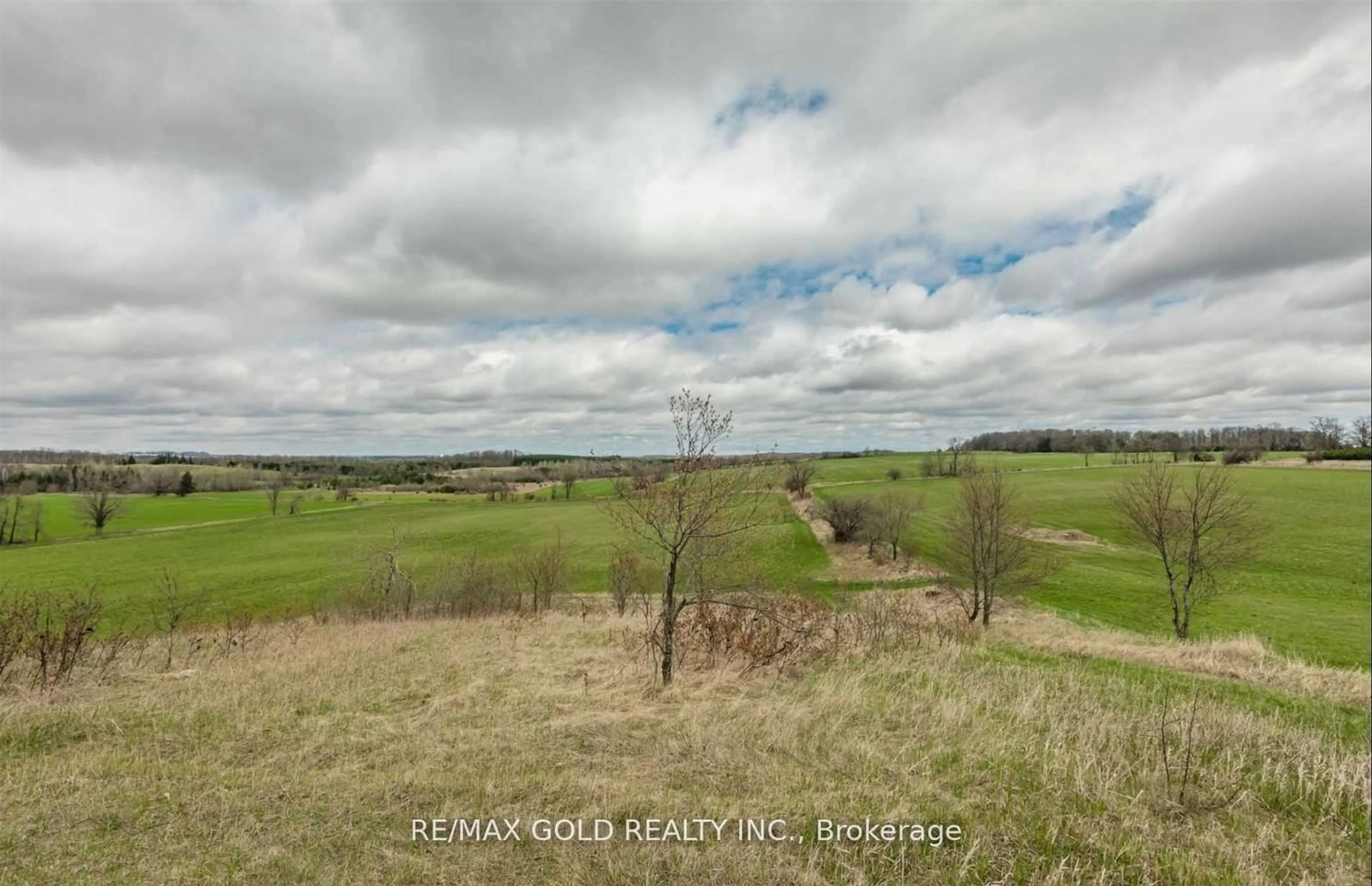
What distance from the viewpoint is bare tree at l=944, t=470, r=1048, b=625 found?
1173 inches

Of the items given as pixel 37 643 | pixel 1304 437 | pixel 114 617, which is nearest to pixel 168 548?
pixel 114 617

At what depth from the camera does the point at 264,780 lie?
6.31 meters

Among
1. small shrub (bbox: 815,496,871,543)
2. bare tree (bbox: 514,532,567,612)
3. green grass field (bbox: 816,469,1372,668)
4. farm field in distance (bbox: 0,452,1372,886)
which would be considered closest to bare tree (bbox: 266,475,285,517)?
bare tree (bbox: 514,532,567,612)

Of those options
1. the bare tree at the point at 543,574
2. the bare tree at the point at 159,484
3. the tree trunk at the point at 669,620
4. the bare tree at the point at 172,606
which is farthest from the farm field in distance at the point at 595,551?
the bare tree at the point at 543,574

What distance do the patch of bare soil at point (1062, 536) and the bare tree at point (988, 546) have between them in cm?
1857

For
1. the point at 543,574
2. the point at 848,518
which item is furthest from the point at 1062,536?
the point at 543,574

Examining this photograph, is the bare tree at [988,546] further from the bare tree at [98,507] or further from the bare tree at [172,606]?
the bare tree at [98,507]

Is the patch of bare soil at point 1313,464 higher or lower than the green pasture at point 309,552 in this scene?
higher

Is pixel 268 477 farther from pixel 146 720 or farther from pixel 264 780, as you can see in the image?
pixel 264 780

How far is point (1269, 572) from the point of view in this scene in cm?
4219

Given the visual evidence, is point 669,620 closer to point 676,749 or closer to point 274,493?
point 676,749

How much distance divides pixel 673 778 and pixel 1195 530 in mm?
32718

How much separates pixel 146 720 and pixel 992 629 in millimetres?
22550

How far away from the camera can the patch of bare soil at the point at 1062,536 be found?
2100 inches
